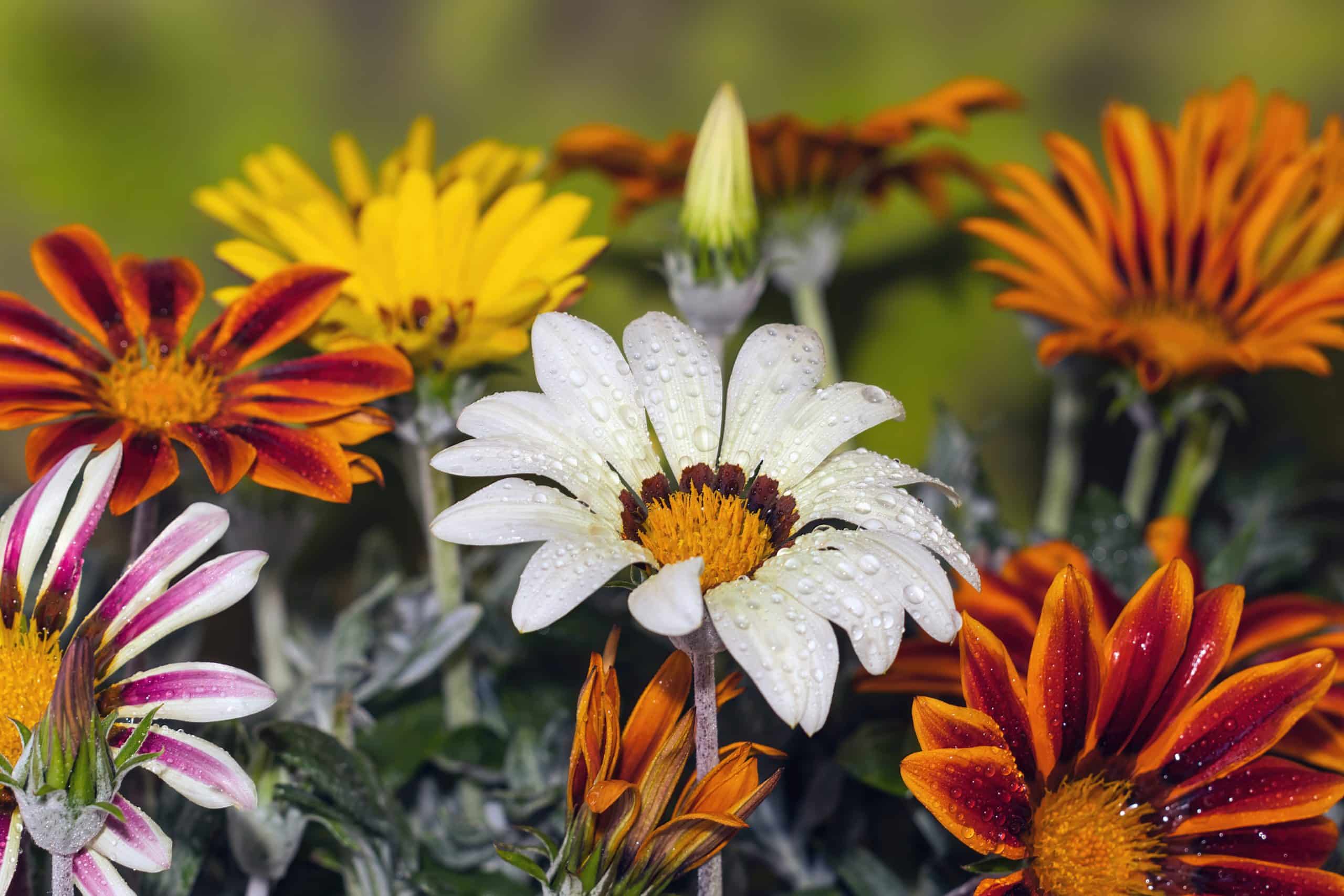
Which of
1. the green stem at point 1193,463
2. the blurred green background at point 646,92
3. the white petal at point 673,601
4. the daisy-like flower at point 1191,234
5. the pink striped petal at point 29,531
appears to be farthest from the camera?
the blurred green background at point 646,92

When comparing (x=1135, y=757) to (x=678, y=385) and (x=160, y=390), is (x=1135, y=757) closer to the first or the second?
(x=678, y=385)

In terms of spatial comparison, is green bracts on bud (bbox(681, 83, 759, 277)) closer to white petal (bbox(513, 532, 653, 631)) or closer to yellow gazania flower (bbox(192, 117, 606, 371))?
yellow gazania flower (bbox(192, 117, 606, 371))

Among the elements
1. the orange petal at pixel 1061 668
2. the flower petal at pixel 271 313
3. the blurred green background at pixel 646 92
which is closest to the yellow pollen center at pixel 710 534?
the orange petal at pixel 1061 668

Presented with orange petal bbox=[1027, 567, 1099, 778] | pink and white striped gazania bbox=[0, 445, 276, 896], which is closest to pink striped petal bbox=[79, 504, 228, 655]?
pink and white striped gazania bbox=[0, 445, 276, 896]

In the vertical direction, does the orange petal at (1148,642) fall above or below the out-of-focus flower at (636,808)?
above

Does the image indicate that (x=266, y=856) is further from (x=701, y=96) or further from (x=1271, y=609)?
(x=701, y=96)

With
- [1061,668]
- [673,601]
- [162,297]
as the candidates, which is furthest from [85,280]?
[1061,668]

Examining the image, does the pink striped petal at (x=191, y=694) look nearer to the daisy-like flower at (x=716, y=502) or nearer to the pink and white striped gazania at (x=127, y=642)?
the pink and white striped gazania at (x=127, y=642)
